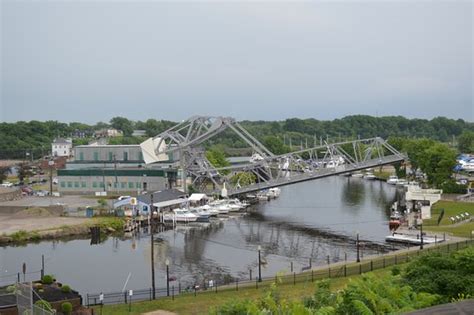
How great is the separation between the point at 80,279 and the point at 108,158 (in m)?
42.6

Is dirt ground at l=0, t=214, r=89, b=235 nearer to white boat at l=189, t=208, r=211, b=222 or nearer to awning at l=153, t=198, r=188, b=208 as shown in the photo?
awning at l=153, t=198, r=188, b=208

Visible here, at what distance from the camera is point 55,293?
74.5ft

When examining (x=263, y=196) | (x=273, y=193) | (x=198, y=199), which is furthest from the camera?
(x=273, y=193)

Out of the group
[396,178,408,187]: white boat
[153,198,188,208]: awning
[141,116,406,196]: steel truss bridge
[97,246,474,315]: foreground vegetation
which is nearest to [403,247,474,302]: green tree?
[97,246,474,315]: foreground vegetation

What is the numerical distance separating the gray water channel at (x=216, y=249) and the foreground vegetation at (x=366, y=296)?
6808 millimetres

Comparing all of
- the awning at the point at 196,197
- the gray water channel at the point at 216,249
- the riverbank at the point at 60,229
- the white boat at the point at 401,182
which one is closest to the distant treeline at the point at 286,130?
the white boat at the point at 401,182

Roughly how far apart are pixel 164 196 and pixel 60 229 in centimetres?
1331

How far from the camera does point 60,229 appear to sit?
4459cm

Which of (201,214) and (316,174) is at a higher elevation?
(316,174)

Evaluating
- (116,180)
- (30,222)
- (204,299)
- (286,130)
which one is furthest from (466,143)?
(204,299)

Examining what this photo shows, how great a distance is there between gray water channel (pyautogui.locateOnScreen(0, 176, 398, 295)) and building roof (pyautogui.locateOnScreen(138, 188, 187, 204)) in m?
5.98

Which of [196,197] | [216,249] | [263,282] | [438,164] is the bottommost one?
[216,249]

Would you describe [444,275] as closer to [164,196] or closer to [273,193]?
[164,196]

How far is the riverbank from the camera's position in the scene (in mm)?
42325
